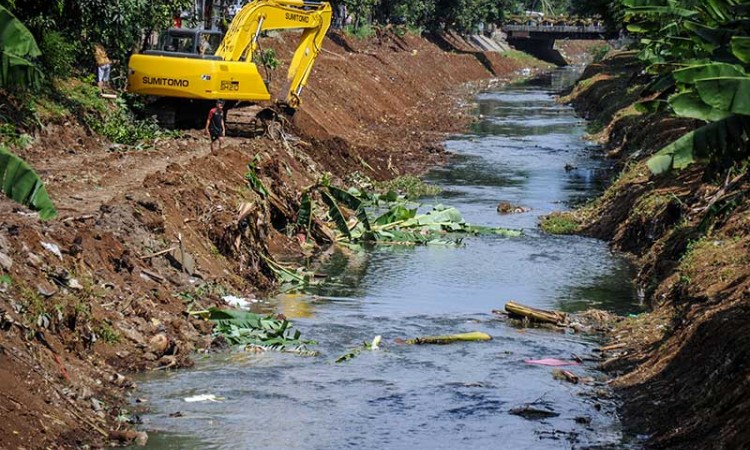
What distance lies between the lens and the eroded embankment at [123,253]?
16.2m

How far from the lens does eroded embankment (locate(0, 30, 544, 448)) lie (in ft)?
53.2

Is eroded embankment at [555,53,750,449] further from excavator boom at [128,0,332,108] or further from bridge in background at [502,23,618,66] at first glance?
bridge in background at [502,23,618,66]

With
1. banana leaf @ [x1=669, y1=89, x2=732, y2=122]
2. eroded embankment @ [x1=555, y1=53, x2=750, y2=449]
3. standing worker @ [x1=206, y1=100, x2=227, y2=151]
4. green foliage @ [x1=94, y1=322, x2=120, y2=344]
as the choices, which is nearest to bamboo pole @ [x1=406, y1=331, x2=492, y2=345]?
eroded embankment @ [x1=555, y1=53, x2=750, y2=449]

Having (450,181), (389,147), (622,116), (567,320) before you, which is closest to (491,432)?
(567,320)

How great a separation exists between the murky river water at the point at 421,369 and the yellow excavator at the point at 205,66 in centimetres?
690

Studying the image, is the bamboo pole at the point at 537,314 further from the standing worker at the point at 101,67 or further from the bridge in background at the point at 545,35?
the bridge in background at the point at 545,35

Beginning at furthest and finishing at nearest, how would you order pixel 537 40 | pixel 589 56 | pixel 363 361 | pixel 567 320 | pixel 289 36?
1. pixel 589 56
2. pixel 537 40
3. pixel 289 36
4. pixel 567 320
5. pixel 363 361

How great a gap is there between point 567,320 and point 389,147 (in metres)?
26.4

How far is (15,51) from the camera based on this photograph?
12.8 metres

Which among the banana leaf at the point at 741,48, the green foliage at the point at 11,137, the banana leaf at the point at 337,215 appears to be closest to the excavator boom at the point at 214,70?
the banana leaf at the point at 337,215

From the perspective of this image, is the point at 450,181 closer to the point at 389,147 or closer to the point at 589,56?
the point at 389,147

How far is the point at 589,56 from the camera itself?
518 feet

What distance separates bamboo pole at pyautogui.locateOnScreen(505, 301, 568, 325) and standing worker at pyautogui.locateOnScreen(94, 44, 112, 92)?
17355 mm

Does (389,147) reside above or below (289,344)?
below
